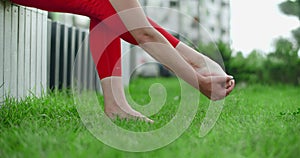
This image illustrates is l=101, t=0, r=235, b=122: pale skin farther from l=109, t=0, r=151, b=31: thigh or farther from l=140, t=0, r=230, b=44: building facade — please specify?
l=140, t=0, r=230, b=44: building facade

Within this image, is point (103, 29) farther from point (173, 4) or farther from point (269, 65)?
point (173, 4)

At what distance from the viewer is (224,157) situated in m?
1.00

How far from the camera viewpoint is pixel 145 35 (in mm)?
1520

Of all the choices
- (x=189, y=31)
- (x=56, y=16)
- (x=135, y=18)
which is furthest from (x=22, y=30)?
(x=189, y=31)

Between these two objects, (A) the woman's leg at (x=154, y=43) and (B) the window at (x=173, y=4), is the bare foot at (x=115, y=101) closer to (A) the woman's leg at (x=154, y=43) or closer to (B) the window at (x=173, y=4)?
(A) the woman's leg at (x=154, y=43)

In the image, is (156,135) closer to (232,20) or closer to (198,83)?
(198,83)

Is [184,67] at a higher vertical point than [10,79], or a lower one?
higher

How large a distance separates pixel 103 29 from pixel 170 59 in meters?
0.37

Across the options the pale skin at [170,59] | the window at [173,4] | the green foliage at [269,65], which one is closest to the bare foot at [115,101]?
the pale skin at [170,59]

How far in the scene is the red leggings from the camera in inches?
63.1

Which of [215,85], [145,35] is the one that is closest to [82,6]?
[145,35]

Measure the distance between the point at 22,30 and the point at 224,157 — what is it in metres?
1.46

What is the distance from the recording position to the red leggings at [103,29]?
1.60m

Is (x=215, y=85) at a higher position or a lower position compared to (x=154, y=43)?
lower
